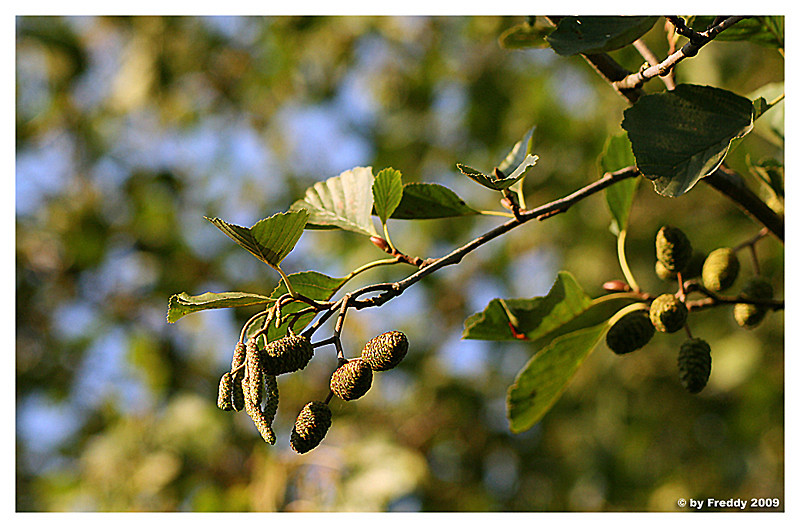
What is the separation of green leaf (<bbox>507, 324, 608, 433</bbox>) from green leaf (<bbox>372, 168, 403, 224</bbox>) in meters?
0.29

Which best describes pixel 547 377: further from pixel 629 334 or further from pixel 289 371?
pixel 289 371

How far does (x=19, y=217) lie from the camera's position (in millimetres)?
2838

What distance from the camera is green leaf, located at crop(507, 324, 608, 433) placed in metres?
0.84

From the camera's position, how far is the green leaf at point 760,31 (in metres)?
0.80

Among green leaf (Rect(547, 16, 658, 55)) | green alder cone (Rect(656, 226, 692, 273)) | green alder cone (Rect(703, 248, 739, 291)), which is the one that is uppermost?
green leaf (Rect(547, 16, 658, 55))

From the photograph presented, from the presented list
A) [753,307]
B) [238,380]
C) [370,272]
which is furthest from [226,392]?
[370,272]

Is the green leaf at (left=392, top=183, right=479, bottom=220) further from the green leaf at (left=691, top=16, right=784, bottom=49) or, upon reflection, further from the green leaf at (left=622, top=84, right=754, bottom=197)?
the green leaf at (left=691, top=16, right=784, bottom=49)

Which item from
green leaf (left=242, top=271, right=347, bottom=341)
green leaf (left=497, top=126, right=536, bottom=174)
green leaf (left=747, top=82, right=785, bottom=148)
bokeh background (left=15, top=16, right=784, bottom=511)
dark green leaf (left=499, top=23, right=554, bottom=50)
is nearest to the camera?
green leaf (left=242, top=271, right=347, bottom=341)

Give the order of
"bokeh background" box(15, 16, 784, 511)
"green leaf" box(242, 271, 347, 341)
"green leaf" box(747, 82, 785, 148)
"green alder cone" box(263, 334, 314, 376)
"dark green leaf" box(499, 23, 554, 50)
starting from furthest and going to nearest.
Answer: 1. "bokeh background" box(15, 16, 784, 511)
2. "green leaf" box(747, 82, 785, 148)
3. "dark green leaf" box(499, 23, 554, 50)
4. "green leaf" box(242, 271, 347, 341)
5. "green alder cone" box(263, 334, 314, 376)

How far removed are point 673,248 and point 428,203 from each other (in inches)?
10.7

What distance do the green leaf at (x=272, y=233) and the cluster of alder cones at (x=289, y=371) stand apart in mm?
76

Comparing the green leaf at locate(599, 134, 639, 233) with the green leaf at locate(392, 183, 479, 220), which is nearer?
the green leaf at locate(392, 183, 479, 220)

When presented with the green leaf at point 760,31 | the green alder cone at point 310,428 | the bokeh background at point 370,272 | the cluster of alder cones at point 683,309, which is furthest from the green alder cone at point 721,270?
the bokeh background at point 370,272

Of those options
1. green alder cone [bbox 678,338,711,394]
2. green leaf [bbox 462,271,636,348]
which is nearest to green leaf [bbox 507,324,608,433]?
green leaf [bbox 462,271,636,348]
